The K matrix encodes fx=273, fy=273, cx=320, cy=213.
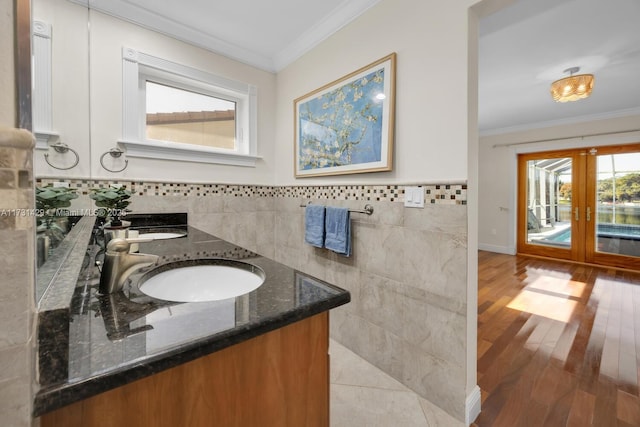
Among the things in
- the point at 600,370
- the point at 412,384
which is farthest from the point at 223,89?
the point at 600,370

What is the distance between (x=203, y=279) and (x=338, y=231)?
1.09 metres

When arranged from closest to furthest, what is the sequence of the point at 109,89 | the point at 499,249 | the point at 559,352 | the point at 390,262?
the point at 390,262 < the point at 109,89 < the point at 559,352 < the point at 499,249

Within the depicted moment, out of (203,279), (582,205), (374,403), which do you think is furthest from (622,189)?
(203,279)

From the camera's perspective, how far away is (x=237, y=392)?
1.78ft

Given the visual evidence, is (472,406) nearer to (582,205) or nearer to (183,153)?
(183,153)

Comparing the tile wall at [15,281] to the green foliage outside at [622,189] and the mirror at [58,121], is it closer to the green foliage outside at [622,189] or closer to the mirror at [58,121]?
the mirror at [58,121]

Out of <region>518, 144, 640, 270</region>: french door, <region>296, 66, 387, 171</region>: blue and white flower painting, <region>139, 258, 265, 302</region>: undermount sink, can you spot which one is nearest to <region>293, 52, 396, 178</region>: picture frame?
<region>296, 66, 387, 171</region>: blue and white flower painting

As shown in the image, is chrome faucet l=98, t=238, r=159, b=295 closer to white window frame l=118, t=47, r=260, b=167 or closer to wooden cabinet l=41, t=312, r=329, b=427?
wooden cabinet l=41, t=312, r=329, b=427

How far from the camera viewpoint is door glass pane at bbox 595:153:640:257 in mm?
3889

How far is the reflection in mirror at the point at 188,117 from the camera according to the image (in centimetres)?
209

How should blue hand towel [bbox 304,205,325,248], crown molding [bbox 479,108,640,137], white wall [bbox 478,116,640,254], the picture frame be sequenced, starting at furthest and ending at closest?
white wall [bbox 478,116,640,254] → crown molding [bbox 479,108,640,137] → blue hand towel [bbox 304,205,325,248] → the picture frame

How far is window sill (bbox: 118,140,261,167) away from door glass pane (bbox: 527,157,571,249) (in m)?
5.02

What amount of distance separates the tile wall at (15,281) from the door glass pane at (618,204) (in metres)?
5.99

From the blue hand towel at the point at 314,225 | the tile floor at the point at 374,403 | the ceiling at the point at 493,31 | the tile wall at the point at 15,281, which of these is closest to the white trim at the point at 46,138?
the tile wall at the point at 15,281
